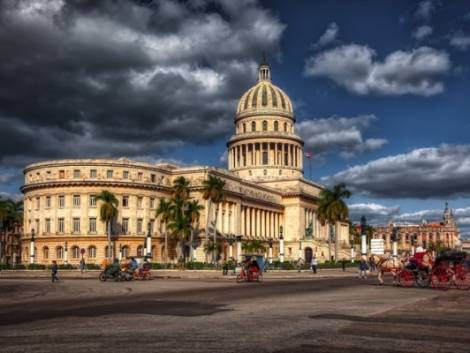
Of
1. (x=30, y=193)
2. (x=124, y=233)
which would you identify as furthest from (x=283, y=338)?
(x=30, y=193)

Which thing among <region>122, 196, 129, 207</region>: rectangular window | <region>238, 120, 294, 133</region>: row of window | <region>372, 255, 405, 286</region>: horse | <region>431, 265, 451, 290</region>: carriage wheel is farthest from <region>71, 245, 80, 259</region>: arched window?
<region>431, 265, 451, 290</region>: carriage wheel

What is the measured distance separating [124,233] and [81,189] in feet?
31.1

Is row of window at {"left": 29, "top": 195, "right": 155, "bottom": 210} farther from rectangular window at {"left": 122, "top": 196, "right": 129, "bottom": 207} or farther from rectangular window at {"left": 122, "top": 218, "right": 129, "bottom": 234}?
rectangular window at {"left": 122, "top": 218, "right": 129, "bottom": 234}

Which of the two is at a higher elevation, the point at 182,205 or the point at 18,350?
the point at 182,205

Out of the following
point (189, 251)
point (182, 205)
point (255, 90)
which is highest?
point (255, 90)

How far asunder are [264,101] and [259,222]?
120 feet

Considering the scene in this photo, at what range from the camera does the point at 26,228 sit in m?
95.6

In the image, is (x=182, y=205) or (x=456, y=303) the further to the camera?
(x=182, y=205)

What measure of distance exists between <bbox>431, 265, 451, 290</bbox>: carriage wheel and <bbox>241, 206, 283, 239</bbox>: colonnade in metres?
80.7

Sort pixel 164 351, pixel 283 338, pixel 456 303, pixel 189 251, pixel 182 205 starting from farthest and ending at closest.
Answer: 1. pixel 189 251
2. pixel 182 205
3. pixel 456 303
4. pixel 283 338
5. pixel 164 351

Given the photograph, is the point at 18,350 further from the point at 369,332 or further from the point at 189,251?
the point at 189,251

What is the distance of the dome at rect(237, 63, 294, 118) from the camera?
5497 inches

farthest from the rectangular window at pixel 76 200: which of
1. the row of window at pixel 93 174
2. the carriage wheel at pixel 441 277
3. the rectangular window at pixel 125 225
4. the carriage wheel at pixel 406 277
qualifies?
the carriage wheel at pixel 441 277

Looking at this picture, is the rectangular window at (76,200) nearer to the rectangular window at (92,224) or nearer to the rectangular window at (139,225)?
the rectangular window at (92,224)
